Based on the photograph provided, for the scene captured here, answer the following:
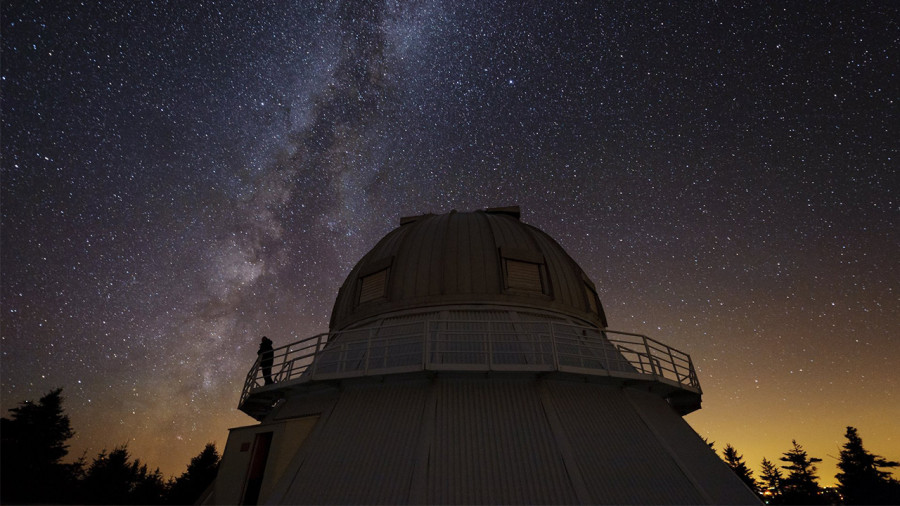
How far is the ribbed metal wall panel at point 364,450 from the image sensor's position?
853 centimetres

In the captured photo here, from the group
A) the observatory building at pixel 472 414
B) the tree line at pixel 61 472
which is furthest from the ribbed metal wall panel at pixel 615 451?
the tree line at pixel 61 472

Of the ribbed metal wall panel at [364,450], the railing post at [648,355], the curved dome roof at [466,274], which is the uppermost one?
the curved dome roof at [466,274]

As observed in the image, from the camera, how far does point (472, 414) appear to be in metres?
9.64

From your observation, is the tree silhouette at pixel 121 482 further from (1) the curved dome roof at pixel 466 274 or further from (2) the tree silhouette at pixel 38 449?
(1) the curved dome roof at pixel 466 274

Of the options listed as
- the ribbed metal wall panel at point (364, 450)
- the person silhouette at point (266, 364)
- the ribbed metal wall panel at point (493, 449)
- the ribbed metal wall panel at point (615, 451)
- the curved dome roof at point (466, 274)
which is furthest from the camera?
the curved dome roof at point (466, 274)

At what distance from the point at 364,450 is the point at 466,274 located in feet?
21.0

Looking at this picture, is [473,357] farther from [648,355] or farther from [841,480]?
[841,480]

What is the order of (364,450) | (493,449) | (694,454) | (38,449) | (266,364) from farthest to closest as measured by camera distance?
(38,449) → (266,364) → (694,454) → (364,450) → (493,449)

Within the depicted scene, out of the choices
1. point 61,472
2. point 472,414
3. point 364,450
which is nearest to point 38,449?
point 61,472

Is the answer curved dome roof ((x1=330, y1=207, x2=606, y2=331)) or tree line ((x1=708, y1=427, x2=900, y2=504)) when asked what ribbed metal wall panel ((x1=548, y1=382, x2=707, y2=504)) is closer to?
curved dome roof ((x1=330, y1=207, x2=606, y2=331))

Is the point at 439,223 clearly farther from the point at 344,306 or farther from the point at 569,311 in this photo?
the point at 569,311

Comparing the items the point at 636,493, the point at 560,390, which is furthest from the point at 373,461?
the point at 636,493

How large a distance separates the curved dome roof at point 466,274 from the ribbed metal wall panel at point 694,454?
3690 millimetres

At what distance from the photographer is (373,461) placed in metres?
9.07
